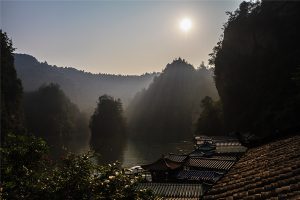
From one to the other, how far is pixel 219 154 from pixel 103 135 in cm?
8581

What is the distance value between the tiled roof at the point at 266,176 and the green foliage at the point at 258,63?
53.0 m

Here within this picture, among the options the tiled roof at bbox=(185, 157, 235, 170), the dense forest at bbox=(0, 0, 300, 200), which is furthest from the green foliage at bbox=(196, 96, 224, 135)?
the tiled roof at bbox=(185, 157, 235, 170)

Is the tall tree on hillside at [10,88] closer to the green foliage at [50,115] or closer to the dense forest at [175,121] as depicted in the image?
the dense forest at [175,121]

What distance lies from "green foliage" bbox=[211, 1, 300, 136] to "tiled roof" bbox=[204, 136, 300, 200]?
174ft

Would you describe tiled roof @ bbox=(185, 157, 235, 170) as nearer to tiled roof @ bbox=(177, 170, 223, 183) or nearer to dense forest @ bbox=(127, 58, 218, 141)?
tiled roof @ bbox=(177, 170, 223, 183)

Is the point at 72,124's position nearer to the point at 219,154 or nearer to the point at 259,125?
the point at 259,125

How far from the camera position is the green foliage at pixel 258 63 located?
231 feet

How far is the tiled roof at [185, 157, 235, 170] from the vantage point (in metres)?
39.4

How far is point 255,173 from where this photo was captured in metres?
8.83

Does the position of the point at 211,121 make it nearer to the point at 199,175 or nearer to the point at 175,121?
the point at 199,175

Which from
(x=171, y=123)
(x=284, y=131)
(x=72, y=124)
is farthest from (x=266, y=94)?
(x=72, y=124)

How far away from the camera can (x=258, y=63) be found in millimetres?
83000

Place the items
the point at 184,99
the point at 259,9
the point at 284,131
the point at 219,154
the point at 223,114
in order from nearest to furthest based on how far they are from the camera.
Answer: the point at 284,131 < the point at 219,154 < the point at 259,9 < the point at 223,114 < the point at 184,99

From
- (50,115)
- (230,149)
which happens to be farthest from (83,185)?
(50,115)
